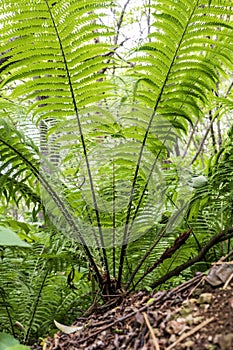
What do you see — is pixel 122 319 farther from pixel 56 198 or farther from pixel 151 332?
pixel 56 198

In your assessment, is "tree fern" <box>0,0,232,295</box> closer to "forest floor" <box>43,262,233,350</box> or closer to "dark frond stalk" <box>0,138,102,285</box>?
"dark frond stalk" <box>0,138,102,285</box>

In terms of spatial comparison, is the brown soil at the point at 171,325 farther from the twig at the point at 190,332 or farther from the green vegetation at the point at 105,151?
the green vegetation at the point at 105,151

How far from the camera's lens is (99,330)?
26.6 inches

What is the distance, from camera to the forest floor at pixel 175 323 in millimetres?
500

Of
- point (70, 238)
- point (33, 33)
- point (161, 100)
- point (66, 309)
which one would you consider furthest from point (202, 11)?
point (66, 309)

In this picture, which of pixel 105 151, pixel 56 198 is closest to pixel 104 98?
pixel 105 151

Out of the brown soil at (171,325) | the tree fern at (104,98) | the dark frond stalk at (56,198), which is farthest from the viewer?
the dark frond stalk at (56,198)

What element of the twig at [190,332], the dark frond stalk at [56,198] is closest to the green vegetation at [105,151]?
the dark frond stalk at [56,198]

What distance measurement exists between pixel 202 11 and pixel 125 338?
831 millimetres

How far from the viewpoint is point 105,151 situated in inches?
46.4

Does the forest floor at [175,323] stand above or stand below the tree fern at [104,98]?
below

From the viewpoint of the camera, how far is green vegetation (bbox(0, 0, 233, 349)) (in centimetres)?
101

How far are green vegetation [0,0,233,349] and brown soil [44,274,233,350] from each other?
29 centimetres

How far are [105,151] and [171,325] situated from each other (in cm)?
70
